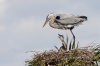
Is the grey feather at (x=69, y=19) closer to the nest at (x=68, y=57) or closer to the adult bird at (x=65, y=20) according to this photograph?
the adult bird at (x=65, y=20)

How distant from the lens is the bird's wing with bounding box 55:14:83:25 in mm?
21000

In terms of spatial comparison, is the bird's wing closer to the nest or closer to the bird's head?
the bird's head

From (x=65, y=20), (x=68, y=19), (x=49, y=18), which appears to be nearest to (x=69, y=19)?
(x=68, y=19)

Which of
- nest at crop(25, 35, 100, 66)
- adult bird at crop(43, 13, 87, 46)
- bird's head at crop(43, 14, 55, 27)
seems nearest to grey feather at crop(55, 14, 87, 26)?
adult bird at crop(43, 13, 87, 46)

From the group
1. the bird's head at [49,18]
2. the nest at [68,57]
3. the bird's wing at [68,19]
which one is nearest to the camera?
the nest at [68,57]

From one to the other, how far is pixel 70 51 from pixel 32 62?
1.60m

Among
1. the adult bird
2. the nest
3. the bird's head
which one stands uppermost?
the bird's head

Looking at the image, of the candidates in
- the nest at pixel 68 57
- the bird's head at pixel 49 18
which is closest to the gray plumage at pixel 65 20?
the bird's head at pixel 49 18

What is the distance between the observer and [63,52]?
17.4 meters

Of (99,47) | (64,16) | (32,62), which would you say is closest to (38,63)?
(32,62)

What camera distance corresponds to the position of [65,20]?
69.4ft

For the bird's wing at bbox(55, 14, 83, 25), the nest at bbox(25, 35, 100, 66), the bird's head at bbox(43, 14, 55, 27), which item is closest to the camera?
the nest at bbox(25, 35, 100, 66)

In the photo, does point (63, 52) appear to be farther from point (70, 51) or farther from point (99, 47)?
point (99, 47)

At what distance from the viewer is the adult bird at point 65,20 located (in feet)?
69.1
